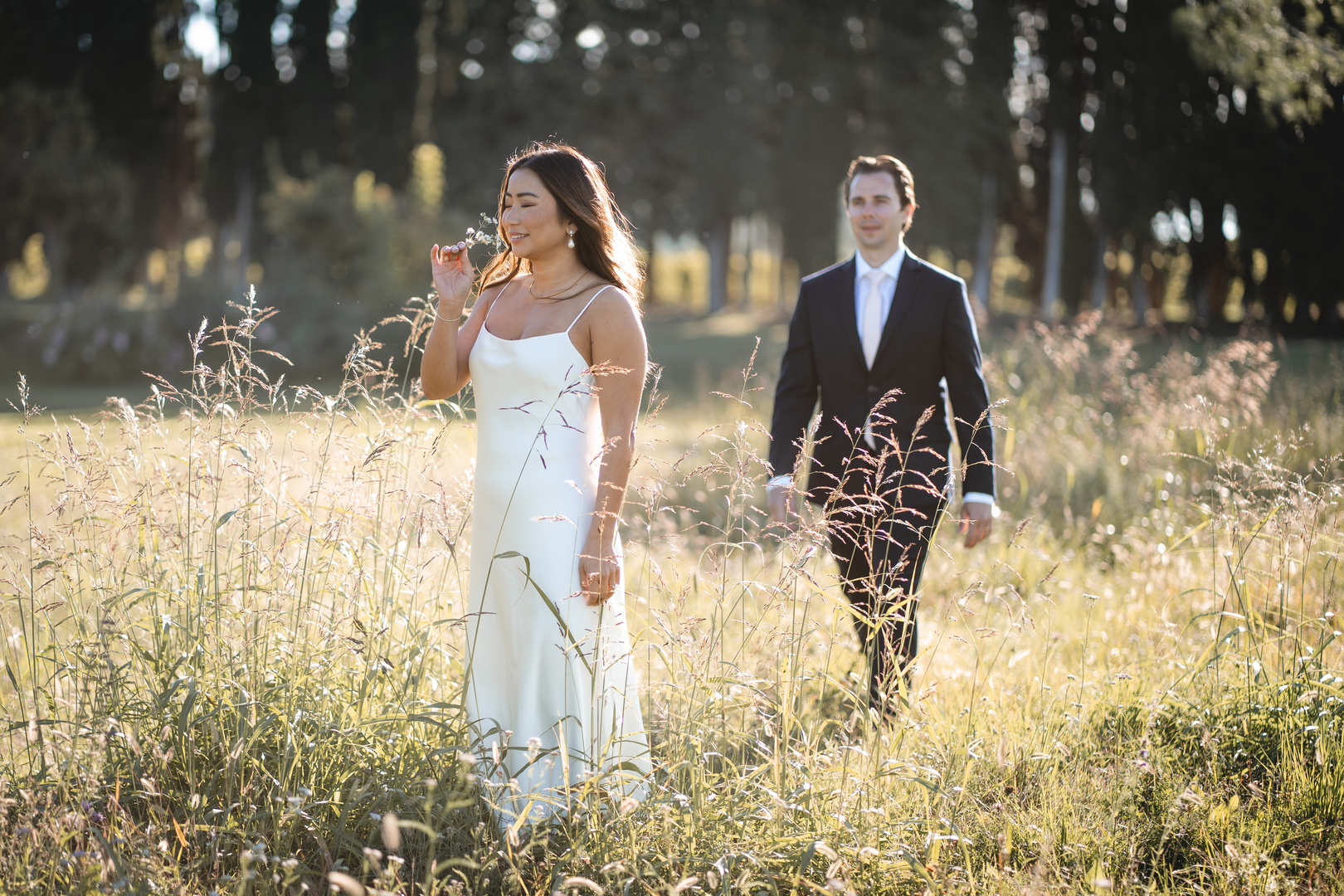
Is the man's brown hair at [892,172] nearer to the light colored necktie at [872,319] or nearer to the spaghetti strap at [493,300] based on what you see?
the light colored necktie at [872,319]

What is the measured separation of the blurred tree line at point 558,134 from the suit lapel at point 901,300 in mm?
14441

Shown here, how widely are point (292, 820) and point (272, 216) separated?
18669mm

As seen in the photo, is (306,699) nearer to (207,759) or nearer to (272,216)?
(207,759)

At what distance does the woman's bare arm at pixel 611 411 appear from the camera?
103 inches

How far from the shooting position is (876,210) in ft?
11.1

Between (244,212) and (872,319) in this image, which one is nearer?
(872,319)

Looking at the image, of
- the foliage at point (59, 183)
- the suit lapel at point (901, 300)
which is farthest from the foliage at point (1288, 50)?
the foliage at point (59, 183)

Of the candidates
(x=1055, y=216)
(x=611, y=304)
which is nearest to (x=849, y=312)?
(x=611, y=304)

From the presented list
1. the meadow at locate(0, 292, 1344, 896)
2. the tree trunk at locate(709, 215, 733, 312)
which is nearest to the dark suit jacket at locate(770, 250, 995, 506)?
the meadow at locate(0, 292, 1344, 896)

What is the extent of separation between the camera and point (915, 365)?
339cm

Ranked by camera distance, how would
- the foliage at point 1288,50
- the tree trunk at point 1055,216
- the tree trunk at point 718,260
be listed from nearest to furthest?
the foliage at point 1288,50 < the tree trunk at point 1055,216 < the tree trunk at point 718,260

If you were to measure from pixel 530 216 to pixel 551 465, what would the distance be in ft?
2.38

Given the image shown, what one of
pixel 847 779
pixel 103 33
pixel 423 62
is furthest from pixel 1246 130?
pixel 103 33

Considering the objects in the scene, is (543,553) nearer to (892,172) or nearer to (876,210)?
(876,210)
